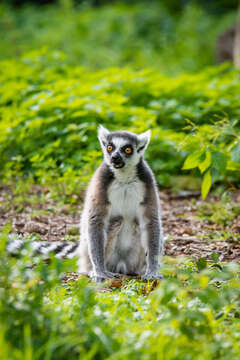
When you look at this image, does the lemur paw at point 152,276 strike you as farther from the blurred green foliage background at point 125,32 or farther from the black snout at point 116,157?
the blurred green foliage background at point 125,32

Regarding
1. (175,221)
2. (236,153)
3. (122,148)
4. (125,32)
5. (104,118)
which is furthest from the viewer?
(125,32)

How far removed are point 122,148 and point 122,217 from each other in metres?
0.55

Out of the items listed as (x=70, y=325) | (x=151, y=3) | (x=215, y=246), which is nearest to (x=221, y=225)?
(x=215, y=246)

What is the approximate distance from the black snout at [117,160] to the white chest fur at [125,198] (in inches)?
5.3

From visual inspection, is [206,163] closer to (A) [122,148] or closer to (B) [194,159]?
(B) [194,159]

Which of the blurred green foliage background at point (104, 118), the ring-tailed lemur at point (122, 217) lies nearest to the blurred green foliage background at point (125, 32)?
the blurred green foliage background at point (104, 118)

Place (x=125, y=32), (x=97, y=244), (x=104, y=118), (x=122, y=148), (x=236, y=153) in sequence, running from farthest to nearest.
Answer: (x=125, y=32)
(x=104, y=118)
(x=122, y=148)
(x=97, y=244)
(x=236, y=153)

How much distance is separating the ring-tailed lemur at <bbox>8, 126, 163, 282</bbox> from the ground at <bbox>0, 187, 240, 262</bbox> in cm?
50

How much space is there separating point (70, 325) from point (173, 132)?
509 centimetres

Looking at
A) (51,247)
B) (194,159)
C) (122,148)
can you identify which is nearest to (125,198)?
(122,148)

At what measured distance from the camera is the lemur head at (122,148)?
Result: 3.77 m

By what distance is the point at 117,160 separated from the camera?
3.74 meters

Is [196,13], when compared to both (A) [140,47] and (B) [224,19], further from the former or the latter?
(A) [140,47]

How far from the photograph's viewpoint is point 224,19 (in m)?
18.7
